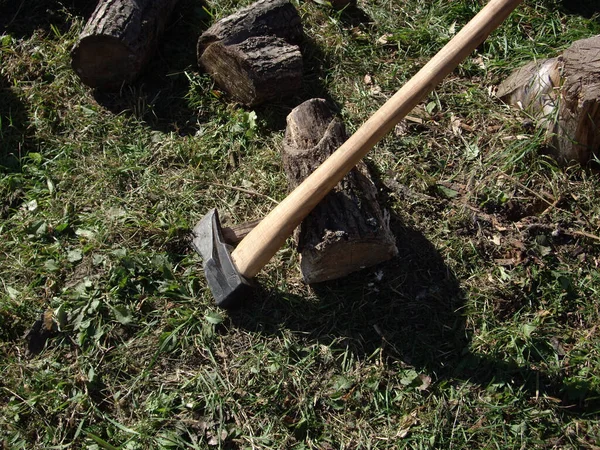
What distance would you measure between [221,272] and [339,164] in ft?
2.67

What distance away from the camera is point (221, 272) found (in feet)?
10.3

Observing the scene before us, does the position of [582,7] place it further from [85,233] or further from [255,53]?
[85,233]

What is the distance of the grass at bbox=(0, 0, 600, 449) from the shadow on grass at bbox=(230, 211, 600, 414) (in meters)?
0.01

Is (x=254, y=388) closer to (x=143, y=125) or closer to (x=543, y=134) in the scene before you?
(x=143, y=125)

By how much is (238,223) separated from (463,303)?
4.45 ft

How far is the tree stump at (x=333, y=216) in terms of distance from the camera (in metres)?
3.06

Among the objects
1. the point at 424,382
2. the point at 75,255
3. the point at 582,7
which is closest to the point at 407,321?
the point at 424,382

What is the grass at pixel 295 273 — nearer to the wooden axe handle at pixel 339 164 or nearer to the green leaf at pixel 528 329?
the green leaf at pixel 528 329

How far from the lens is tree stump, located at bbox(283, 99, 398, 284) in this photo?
306cm

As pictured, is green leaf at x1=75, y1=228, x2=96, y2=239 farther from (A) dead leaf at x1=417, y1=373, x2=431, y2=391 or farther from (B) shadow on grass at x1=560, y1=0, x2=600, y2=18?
(B) shadow on grass at x1=560, y1=0, x2=600, y2=18

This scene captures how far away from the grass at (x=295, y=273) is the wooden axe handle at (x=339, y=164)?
0.35 meters

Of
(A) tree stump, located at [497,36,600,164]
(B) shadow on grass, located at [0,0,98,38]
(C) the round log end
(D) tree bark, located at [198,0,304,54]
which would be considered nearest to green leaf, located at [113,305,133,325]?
(C) the round log end

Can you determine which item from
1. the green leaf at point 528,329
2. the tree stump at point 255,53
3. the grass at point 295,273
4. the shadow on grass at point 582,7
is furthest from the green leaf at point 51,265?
the shadow on grass at point 582,7

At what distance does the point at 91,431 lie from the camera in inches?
118
